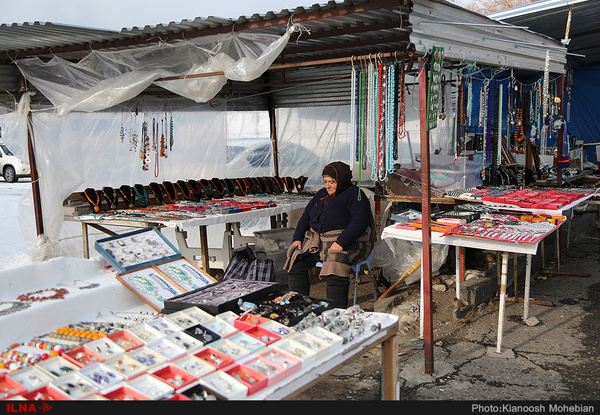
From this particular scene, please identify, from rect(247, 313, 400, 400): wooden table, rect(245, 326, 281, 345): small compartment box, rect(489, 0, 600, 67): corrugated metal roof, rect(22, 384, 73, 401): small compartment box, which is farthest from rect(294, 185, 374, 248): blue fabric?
rect(489, 0, 600, 67): corrugated metal roof

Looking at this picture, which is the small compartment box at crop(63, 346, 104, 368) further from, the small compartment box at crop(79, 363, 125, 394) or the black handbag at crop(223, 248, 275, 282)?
the black handbag at crop(223, 248, 275, 282)

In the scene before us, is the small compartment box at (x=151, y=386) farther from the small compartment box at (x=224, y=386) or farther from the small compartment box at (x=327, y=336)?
the small compartment box at (x=327, y=336)

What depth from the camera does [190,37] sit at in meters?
4.59

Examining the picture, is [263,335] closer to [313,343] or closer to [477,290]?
[313,343]

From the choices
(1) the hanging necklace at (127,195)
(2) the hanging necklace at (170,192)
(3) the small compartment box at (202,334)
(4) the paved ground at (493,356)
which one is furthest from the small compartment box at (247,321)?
(2) the hanging necklace at (170,192)

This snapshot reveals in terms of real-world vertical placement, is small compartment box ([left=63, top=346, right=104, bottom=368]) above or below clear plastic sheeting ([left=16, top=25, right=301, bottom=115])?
below

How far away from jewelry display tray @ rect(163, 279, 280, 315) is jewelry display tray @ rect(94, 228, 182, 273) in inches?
25.7

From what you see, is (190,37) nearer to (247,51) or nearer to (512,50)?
(247,51)

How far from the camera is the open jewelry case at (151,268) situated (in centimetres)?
326

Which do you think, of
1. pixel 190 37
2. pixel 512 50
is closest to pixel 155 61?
pixel 190 37

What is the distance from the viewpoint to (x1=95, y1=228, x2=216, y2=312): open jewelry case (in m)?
3.26

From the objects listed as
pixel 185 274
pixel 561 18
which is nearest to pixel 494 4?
pixel 561 18

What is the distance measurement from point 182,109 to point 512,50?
4.62m
